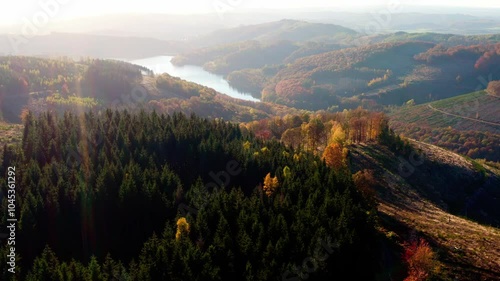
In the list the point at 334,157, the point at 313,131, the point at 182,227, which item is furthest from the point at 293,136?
the point at 182,227

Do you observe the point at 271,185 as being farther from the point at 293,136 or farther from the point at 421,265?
the point at 293,136

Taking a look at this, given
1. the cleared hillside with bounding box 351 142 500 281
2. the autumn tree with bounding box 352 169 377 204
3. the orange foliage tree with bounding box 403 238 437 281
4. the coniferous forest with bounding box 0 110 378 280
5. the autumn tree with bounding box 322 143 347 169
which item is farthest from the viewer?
the autumn tree with bounding box 322 143 347 169

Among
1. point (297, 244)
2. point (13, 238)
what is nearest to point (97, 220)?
point (13, 238)

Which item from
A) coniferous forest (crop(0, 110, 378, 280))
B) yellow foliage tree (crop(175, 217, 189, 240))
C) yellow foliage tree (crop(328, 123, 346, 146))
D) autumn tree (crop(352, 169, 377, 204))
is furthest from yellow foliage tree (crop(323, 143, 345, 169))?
yellow foliage tree (crop(175, 217, 189, 240))

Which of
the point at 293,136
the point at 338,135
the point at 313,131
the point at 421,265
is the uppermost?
the point at 313,131

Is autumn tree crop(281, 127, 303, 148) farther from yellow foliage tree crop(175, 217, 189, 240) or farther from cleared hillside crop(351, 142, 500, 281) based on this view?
yellow foliage tree crop(175, 217, 189, 240)

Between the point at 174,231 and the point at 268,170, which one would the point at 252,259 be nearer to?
the point at 174,231

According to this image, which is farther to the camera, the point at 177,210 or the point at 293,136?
the point at 293,136

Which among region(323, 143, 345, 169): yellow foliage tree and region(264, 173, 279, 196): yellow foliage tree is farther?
region(323, 143, 345, 169): yellow foliage tree
